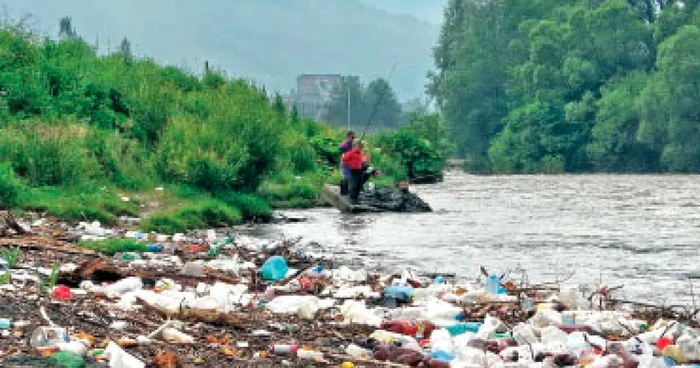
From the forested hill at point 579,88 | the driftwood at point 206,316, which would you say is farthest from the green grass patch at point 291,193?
the forested hill at point 579,88

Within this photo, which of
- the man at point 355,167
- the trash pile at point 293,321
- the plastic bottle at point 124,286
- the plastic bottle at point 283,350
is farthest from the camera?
the man at point 355,167

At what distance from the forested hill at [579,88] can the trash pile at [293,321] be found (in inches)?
2077

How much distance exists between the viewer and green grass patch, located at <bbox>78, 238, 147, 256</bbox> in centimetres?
1120

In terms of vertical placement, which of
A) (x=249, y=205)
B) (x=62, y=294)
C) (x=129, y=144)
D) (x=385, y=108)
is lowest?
(x=249, y=205)

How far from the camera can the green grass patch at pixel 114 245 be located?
11203 mm

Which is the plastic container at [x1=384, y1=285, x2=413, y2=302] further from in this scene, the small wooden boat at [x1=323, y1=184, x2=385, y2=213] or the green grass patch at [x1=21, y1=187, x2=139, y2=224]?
the small wooden boat at [x1=323, y1=184, x2=385, y2=213]

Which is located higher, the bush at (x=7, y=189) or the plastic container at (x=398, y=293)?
the bush at (x=7, y=189)

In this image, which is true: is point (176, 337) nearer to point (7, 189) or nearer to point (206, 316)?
point (206, 316)

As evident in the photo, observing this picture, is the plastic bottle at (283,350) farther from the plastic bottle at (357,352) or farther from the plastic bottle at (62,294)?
the plastic bottle at (62,294)

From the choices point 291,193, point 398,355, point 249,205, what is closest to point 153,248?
point 398,355

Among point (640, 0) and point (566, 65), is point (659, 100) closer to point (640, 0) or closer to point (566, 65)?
point (566, 65)

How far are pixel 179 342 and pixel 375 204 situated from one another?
1725 cm

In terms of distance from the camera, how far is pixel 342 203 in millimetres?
23688

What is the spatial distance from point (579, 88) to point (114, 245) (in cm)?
6261
